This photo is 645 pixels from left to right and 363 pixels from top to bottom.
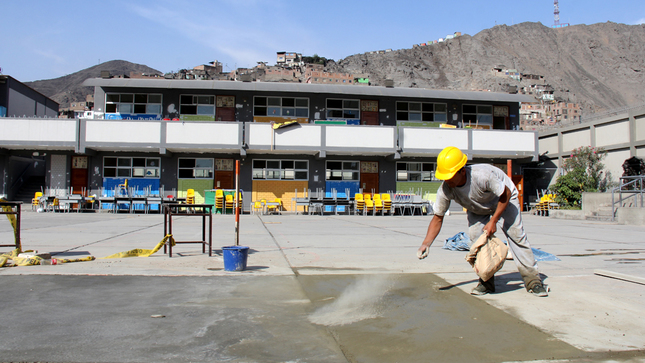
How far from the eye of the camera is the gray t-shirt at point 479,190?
5090 millimetres

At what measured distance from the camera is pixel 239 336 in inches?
150

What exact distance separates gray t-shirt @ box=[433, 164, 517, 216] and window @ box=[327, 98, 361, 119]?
24985mm

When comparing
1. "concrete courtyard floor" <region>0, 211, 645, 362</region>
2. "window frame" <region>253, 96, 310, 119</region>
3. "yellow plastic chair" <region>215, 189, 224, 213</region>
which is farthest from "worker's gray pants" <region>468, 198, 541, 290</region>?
"window frame" <region>253, 96, 310, 119</region>

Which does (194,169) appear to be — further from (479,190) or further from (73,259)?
(479,190)

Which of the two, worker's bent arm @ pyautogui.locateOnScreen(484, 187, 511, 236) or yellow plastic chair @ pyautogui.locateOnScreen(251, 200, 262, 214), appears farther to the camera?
yellow plastic chair @ pyautogui.locateOnScreen(251, 200, 262, 214)

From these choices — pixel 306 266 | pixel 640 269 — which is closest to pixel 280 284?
pixel 306 266

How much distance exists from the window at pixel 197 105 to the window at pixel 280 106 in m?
2.79

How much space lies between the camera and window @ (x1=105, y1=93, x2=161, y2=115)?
95.0ft

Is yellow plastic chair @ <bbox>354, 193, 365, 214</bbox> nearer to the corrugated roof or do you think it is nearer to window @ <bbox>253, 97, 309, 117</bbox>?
the corrugated roof

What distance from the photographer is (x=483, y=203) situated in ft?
17.5

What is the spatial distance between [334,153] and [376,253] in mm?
18998

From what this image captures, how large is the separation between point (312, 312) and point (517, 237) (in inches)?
105

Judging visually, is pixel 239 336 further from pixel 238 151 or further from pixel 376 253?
pixel 238 151

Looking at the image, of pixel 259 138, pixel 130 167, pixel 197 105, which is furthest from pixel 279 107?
pixel 130 167
